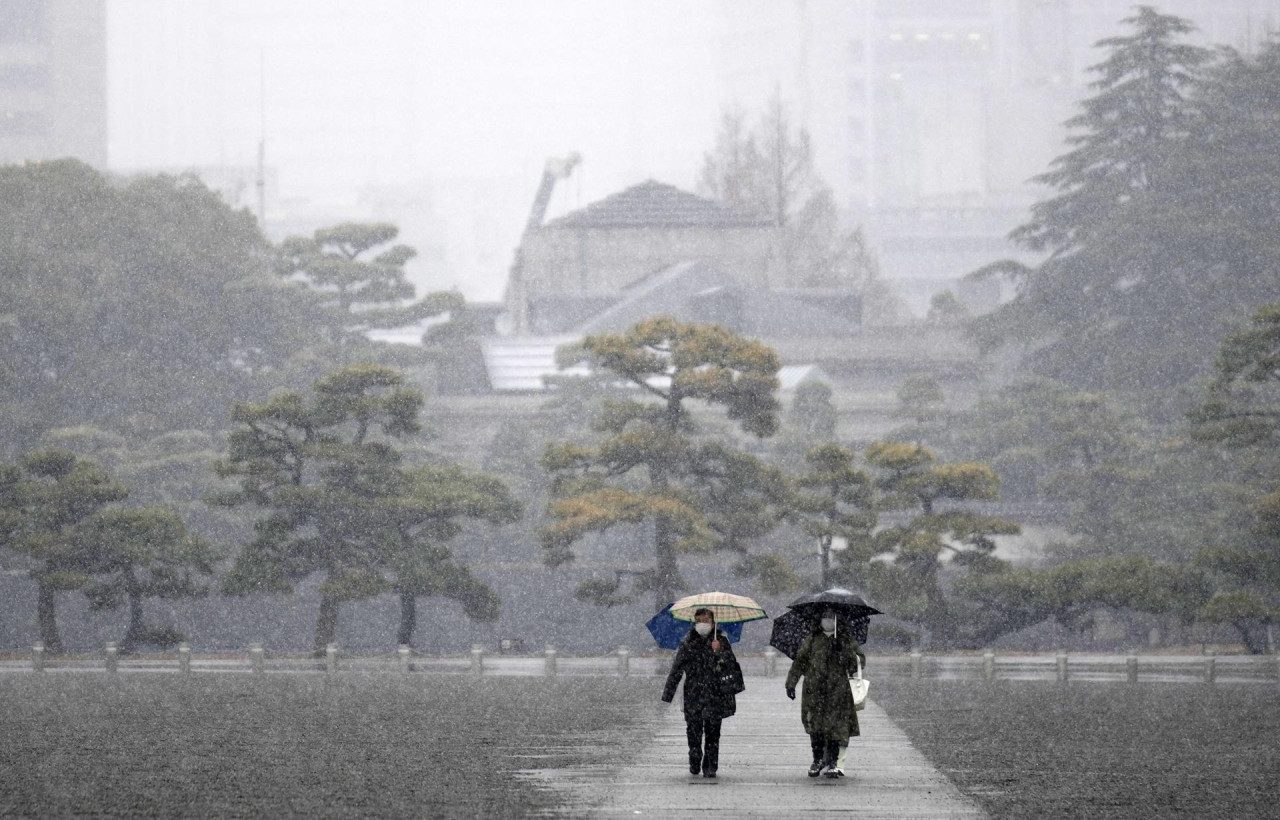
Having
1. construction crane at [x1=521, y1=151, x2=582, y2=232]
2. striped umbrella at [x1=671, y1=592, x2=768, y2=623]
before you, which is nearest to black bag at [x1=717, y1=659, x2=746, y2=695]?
striped umbrella at [x1=671, y1=592, x2=768, y2=623]

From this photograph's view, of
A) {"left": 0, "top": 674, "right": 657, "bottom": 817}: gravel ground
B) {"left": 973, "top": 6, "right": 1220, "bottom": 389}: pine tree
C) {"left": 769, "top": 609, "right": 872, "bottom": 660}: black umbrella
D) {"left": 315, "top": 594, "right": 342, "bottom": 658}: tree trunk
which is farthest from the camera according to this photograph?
{"left": 973, "top": 6, "right": 1220, "bottom": 389}: pine tree

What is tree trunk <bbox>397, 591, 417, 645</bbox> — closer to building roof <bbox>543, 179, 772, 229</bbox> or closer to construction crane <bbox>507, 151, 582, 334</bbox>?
construction crane <bbox>507, 151, 582, 334</bbox>

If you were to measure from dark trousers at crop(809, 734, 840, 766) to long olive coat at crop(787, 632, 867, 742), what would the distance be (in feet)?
0.91

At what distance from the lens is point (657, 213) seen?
75875 millimetres

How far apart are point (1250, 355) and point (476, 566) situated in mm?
17369

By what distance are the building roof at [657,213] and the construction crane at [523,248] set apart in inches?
93.2

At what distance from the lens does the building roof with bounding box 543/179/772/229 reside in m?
75.2

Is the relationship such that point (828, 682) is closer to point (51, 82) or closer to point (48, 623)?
point (48, 623)

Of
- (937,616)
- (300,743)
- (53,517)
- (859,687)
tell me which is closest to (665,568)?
(937,616)

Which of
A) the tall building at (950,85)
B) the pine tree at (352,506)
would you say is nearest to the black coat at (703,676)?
the pine tree at (352,506)

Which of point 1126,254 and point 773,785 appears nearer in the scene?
point 773,785

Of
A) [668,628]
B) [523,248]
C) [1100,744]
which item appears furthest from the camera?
[523,248]

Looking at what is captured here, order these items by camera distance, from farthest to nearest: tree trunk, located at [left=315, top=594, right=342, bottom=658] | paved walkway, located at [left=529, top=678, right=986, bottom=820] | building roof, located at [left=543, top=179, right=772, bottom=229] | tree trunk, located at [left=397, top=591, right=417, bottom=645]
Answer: building roof, located at [left=543, top=179, right=772, bottom=229] → tree trunk, located at [left=315, top=594, right=342, bottom=658] → tree trunk, located at [left=397, top=591, right=417, bottom=645] → paved walkway, located at [left=529, top=678, right=986, bottom=820]

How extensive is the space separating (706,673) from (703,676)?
0.03 m
